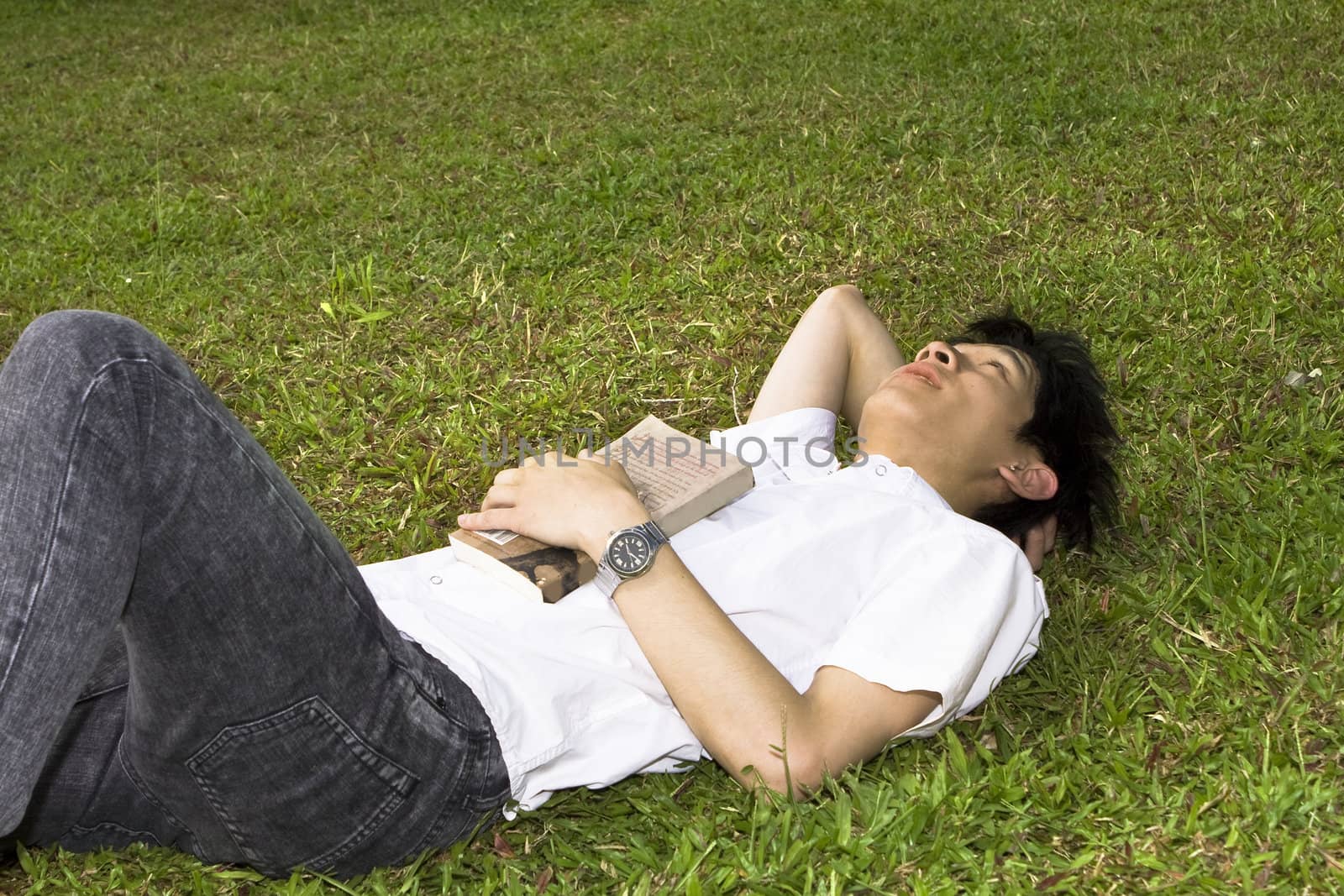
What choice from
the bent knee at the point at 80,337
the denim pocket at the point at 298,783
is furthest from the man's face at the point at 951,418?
the bent knee at the point at 80,337

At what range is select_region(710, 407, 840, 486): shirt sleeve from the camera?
2.93m

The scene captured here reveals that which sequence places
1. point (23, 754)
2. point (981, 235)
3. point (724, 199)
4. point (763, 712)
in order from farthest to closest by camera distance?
point (724, 199) → point (981, 235) → point (763, 712) → point (23, 754)

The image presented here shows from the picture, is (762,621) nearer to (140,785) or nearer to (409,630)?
(409,630)

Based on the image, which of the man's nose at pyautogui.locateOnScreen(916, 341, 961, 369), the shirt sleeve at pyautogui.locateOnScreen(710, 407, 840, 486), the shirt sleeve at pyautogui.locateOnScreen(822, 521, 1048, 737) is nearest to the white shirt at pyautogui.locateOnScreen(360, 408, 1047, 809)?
the shirt sleeve at pyautogui.locateOnScreen(822, 521, 1048, 737)

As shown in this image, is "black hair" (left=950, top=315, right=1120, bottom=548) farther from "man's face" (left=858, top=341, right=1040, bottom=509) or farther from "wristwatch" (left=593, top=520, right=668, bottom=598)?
"wristwatch" (left=593, top=520, right=668, bottom=598)

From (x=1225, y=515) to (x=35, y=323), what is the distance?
2675mm

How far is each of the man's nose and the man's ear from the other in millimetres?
281

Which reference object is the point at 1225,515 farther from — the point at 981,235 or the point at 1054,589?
the point at 981,235

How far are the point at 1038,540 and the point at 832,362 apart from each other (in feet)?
2.45

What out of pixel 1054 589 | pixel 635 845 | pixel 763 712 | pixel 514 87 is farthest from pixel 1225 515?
pixel 514 87

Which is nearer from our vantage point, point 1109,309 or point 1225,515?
point 1225,515

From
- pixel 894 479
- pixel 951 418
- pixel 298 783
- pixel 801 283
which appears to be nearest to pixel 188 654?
pixel 298 783

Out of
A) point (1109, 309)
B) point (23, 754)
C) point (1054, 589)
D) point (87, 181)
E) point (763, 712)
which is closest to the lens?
point (23, 754)

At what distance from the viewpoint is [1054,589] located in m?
2.95
